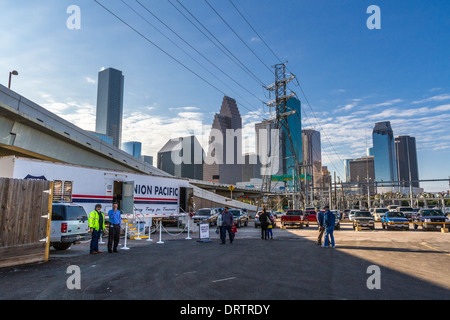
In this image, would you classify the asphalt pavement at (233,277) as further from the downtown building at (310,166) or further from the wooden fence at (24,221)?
the downtown building at (310,166)

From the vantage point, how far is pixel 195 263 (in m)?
10.0

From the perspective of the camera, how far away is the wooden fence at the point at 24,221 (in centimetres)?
906

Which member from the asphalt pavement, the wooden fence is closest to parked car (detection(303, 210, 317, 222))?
the asphalt pavement

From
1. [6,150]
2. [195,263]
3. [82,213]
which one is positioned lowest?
[195,263]

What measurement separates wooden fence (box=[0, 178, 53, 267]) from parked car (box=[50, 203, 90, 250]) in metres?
2.41

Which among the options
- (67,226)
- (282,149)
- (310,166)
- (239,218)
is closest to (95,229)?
(67,226)

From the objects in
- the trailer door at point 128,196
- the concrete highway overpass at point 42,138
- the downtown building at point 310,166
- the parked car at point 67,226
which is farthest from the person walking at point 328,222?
the downtown building at point 310,166

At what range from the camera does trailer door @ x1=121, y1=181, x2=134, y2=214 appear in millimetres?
20203

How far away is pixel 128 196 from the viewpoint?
2022 cm

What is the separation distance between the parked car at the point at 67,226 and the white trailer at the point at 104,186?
287cm

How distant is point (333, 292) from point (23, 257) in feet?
29.0

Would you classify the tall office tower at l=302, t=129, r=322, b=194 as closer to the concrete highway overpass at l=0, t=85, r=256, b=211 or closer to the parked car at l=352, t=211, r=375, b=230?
the parked car at l=352, t=211, r=375, b=230
